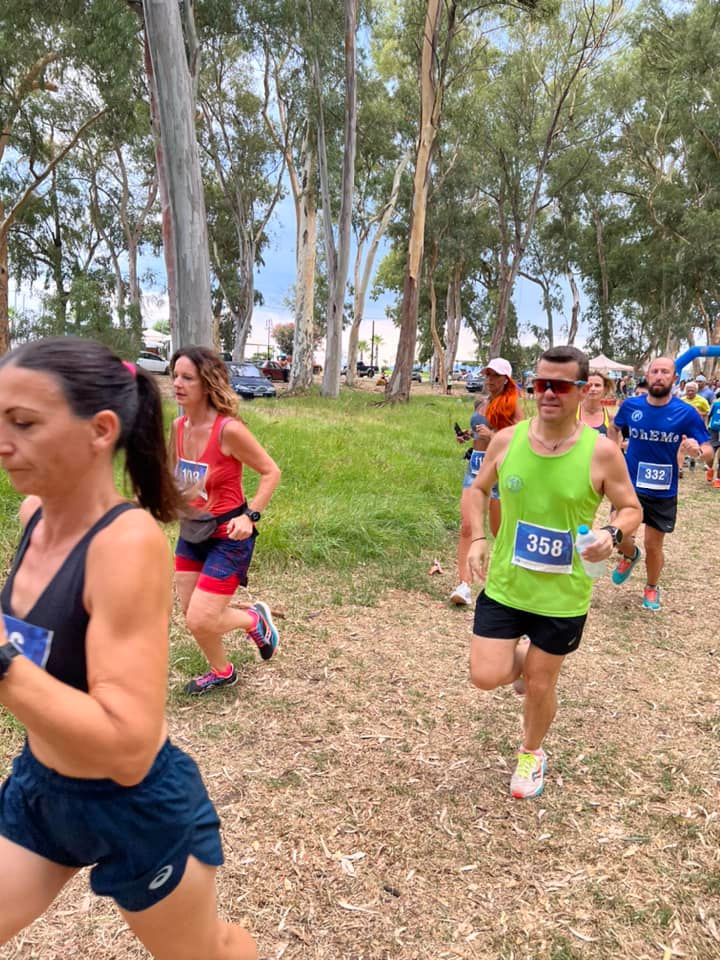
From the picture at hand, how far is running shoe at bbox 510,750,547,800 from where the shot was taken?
9.43 ft

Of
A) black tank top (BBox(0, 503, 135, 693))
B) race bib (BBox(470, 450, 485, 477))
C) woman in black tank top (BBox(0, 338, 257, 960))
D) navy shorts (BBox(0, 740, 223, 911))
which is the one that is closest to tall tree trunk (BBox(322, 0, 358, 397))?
race bib (BBox(470, 450, 485, 477))

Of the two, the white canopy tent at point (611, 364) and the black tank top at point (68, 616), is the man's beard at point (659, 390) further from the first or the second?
the white canopy tent at point (611, 364)

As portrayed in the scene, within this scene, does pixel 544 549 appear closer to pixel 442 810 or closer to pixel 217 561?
pixel 442 810

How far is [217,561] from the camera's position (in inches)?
127

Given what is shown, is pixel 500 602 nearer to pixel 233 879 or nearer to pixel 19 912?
pixel 233 879

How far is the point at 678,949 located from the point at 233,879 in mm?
1548

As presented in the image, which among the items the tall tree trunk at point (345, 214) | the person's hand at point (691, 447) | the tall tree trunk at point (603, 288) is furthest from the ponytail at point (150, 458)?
the tall tree trunk at point (603, 288)

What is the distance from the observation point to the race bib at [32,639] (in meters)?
1.19

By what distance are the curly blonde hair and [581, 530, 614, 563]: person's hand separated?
1.83 metres

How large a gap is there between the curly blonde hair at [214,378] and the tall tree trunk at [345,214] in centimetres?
1648

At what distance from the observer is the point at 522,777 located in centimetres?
290

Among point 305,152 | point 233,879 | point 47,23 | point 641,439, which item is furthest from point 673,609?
point 305,152

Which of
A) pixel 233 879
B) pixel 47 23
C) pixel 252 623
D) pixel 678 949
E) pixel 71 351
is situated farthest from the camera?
pixel 47 23

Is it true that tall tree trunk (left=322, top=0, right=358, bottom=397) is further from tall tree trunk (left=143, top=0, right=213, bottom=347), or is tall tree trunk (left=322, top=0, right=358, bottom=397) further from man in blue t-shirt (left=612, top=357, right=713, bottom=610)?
man in blue t-shirt (left=612, top=357, right=713, bottom=610)
